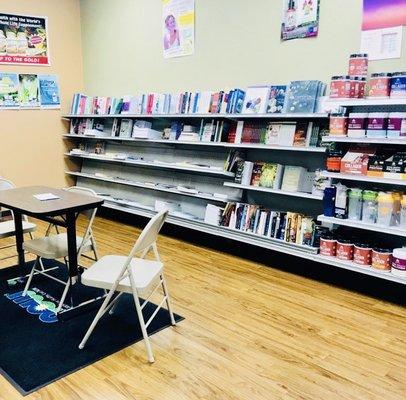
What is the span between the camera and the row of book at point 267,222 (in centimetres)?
349

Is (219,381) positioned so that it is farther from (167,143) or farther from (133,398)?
(167,143)

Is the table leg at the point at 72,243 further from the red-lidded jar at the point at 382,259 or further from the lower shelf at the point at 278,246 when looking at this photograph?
the red-lidded jar at the point at 382,259

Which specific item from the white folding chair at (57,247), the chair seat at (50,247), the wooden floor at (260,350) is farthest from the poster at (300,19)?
the chair seat at (50,247)

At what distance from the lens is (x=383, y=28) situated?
3090mm

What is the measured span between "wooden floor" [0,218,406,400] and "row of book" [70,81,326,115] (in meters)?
1.50

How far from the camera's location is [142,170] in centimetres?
527

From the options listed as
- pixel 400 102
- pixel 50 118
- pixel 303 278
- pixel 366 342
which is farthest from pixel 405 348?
pixel 50 118

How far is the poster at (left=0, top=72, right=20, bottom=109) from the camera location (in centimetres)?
532

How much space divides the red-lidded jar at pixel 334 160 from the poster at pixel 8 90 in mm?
4248

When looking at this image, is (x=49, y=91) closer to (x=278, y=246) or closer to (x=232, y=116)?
(x=232, y=116)

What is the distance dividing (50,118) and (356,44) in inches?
168

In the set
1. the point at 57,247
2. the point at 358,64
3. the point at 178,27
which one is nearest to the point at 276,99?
the point at 358,64

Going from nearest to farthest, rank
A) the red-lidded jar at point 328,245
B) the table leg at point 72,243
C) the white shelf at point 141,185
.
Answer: the table leg at point 72,243 < the red-lidded jar at point 328,245 < the white shelf at point 141,185

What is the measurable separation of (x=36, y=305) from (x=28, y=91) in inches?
141
